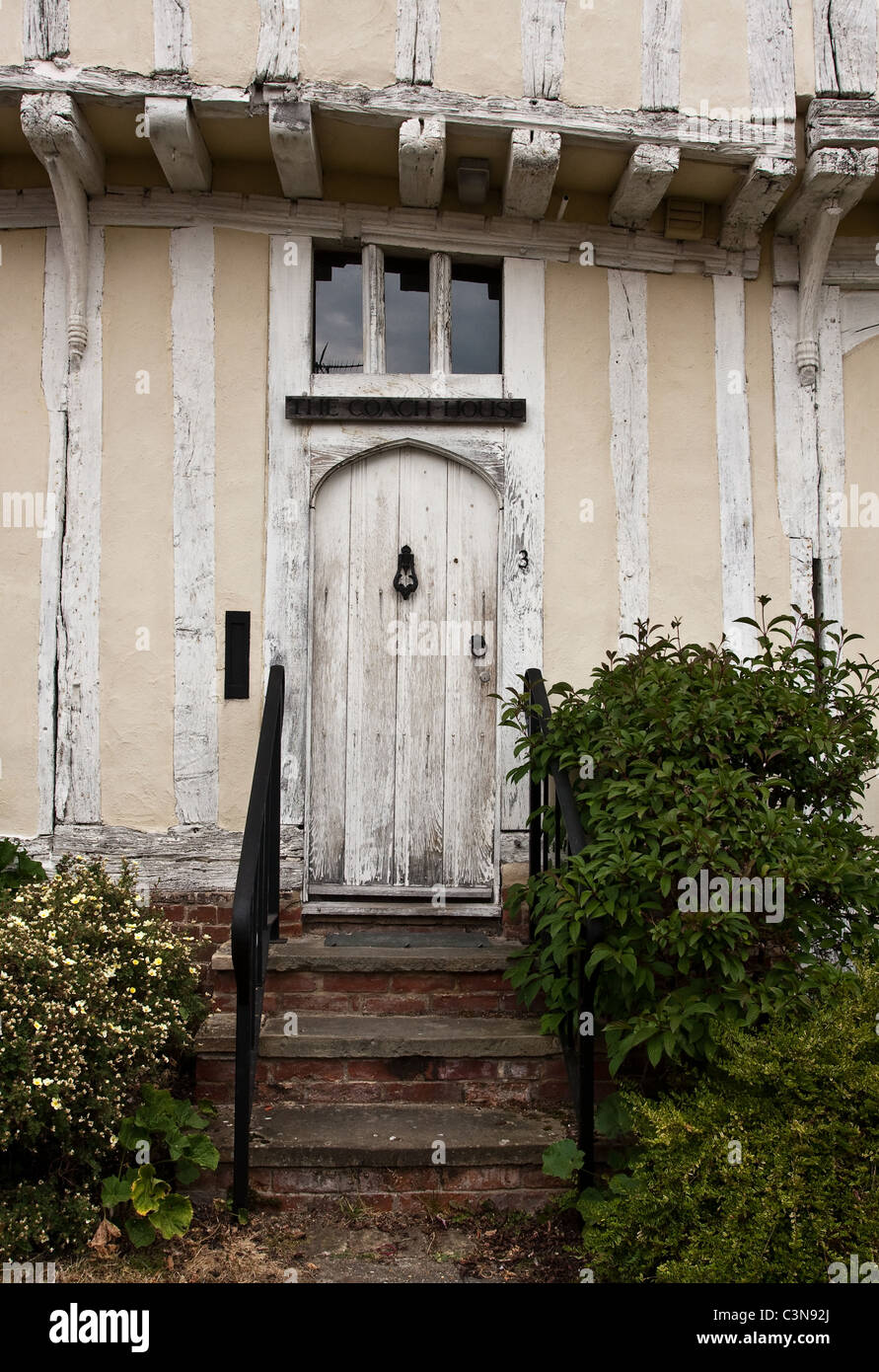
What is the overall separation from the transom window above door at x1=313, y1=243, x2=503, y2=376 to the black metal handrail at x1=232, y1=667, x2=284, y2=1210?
166 centimetres

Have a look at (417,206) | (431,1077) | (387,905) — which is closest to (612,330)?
(417,206)

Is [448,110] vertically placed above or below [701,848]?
above

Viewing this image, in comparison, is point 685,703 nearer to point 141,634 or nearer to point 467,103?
point 141,634

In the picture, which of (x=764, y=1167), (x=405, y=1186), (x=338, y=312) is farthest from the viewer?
(x=338, y=312)

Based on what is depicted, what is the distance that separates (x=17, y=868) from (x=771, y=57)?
4.90m

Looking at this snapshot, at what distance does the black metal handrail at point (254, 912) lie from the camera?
3.34m

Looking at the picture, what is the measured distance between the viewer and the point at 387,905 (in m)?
4.86

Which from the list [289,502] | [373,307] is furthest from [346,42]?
[289,502]

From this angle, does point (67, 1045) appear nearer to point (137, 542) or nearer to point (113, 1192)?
point (113, 1192)

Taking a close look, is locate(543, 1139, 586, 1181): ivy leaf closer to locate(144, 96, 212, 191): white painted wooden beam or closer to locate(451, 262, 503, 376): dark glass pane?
locate(451, 262, 503, 376): dark glass pane

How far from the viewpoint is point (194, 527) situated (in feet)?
16.1

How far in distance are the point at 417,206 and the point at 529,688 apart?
2.38 m

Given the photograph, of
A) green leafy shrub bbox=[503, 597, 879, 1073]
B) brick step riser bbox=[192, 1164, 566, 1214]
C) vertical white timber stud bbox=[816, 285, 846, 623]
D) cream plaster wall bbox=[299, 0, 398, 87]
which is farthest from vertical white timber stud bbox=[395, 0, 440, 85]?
brick step riser bbox=[192, 1164, 566, 1214]

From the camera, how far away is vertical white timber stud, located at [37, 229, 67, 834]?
15.8 feet
